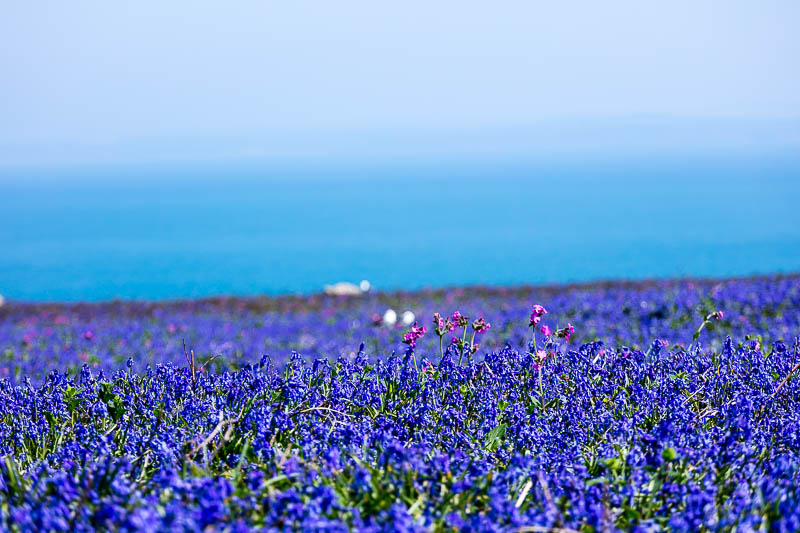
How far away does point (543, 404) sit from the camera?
146 inches

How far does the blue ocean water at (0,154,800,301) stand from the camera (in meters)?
52.9

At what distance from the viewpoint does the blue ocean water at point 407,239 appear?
2082 inches

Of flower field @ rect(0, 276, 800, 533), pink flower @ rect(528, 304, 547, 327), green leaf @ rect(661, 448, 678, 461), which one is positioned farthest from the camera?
pink flower @ rect(528, 304, 547, 327)

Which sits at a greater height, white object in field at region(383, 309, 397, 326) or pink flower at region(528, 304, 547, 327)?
pink flower at region(528, 304, 547, 327)

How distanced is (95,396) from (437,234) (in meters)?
77.6

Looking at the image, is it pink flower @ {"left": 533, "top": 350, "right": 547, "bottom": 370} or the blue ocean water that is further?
the blue ocean water

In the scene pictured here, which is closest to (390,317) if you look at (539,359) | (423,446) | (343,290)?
(539,359)

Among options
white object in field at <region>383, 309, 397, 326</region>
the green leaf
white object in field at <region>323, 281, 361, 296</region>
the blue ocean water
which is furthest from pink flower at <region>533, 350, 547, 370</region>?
white object in field at <region>323, 281, 361, 296</region>

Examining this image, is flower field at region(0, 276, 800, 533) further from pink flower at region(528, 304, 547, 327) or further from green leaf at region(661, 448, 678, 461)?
pink flower at region(528, 304, 547, 327)

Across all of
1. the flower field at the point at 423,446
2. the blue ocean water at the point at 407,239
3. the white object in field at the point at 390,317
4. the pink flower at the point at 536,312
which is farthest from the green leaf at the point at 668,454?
the blue ocean water at the point at 407,239

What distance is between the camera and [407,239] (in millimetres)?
78438

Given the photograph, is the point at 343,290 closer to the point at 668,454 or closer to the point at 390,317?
the point at 390,317

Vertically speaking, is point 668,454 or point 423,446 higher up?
point 668,454

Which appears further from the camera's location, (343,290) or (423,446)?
(343,290)
